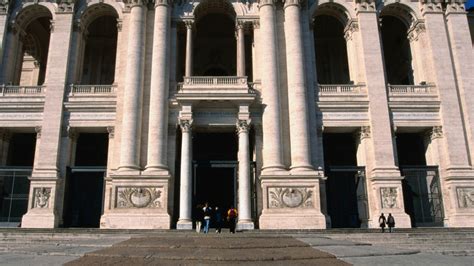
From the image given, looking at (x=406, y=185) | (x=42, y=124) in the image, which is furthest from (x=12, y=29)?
(x=406, y=185)

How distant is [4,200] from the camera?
24.3m

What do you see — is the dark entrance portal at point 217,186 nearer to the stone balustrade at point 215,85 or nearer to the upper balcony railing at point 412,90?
the stone balustrade at point 215,85

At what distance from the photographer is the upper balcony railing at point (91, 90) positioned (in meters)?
25.4

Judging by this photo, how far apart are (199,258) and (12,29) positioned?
80.6 feet

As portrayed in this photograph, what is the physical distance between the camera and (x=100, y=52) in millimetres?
31359

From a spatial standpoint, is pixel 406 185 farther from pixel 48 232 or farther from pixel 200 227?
pixel 48 232

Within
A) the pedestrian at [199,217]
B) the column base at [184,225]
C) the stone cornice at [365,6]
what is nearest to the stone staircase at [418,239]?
the pedestrian at [199,217]

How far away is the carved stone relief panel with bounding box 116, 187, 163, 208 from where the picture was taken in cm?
2244

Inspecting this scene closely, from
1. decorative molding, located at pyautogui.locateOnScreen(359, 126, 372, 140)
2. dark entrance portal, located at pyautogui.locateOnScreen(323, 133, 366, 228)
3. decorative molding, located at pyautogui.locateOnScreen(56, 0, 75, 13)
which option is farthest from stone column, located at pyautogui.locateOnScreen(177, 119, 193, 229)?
decorative molding, located at pyautogui.locateOnScreen(56, 0, 75, 13)

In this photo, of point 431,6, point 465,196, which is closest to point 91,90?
point 431,6

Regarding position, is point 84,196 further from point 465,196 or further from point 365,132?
point 465,196

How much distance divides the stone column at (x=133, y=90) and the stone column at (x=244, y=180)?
19.3 feet

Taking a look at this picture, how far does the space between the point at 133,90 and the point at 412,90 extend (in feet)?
55.9

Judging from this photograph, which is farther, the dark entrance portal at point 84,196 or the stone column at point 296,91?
the dark entrance portal at point 84,196
